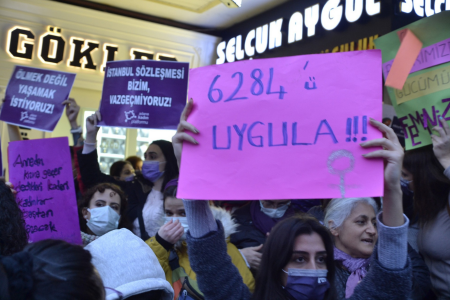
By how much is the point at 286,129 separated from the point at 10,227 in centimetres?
94

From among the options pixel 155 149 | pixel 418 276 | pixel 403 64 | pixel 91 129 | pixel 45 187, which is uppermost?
pixel 403 64

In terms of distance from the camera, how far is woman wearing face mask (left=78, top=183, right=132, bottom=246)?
9.55 feet

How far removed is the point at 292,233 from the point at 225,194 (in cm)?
40

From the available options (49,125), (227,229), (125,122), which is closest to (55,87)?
(49,125)

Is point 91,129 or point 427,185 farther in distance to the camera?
point 91,129

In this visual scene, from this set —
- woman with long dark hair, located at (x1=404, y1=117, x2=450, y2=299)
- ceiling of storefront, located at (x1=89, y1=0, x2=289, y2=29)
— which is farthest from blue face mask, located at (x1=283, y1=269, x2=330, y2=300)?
ceiling of storefront, located at (x1=89, y1=0, x2=289, y2=29)

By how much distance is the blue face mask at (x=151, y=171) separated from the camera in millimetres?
3408

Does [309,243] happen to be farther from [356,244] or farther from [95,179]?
[95,179]

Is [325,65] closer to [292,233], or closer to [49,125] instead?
[292,233]

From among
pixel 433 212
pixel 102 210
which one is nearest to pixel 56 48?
pixel 102 210

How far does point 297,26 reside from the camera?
6332mm

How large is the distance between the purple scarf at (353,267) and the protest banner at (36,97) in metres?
2.32

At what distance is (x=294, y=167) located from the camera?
1493mm

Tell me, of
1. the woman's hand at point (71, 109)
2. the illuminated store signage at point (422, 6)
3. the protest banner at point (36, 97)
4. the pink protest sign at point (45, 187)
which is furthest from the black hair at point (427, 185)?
the illuminated store signage at point (422, 6)
